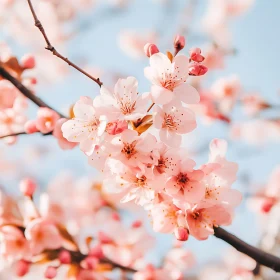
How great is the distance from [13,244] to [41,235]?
11 cm

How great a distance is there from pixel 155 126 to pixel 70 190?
8.61 feet

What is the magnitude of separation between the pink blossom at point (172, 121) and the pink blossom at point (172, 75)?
35 millimetres

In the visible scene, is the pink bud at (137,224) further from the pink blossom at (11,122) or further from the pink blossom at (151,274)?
the pink blossom at (11,122)

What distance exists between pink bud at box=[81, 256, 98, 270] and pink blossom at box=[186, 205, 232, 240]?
0.55 metres

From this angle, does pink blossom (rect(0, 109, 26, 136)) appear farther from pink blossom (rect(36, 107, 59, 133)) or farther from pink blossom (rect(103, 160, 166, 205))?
pink blossom (rect(103, 160, 166, 205))

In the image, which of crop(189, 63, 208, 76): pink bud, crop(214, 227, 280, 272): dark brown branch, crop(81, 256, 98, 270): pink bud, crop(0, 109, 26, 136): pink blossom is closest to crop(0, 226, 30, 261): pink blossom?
crop(81, 256, 98, 270): pink bud

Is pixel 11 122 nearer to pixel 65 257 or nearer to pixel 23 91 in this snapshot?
pixel 23 91

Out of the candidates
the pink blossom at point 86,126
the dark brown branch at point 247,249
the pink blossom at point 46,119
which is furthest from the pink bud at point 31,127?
the dark brown branch at point 247,249

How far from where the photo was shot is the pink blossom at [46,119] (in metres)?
1.20

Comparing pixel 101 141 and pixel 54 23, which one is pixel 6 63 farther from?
pixel 54 23

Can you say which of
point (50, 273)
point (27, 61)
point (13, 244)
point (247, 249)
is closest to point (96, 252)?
A: point (50, 273)

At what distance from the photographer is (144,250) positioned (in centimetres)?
187

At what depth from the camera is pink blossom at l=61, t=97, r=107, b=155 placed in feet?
3.22

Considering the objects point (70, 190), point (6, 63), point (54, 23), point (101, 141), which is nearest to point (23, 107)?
point (6, 63)
